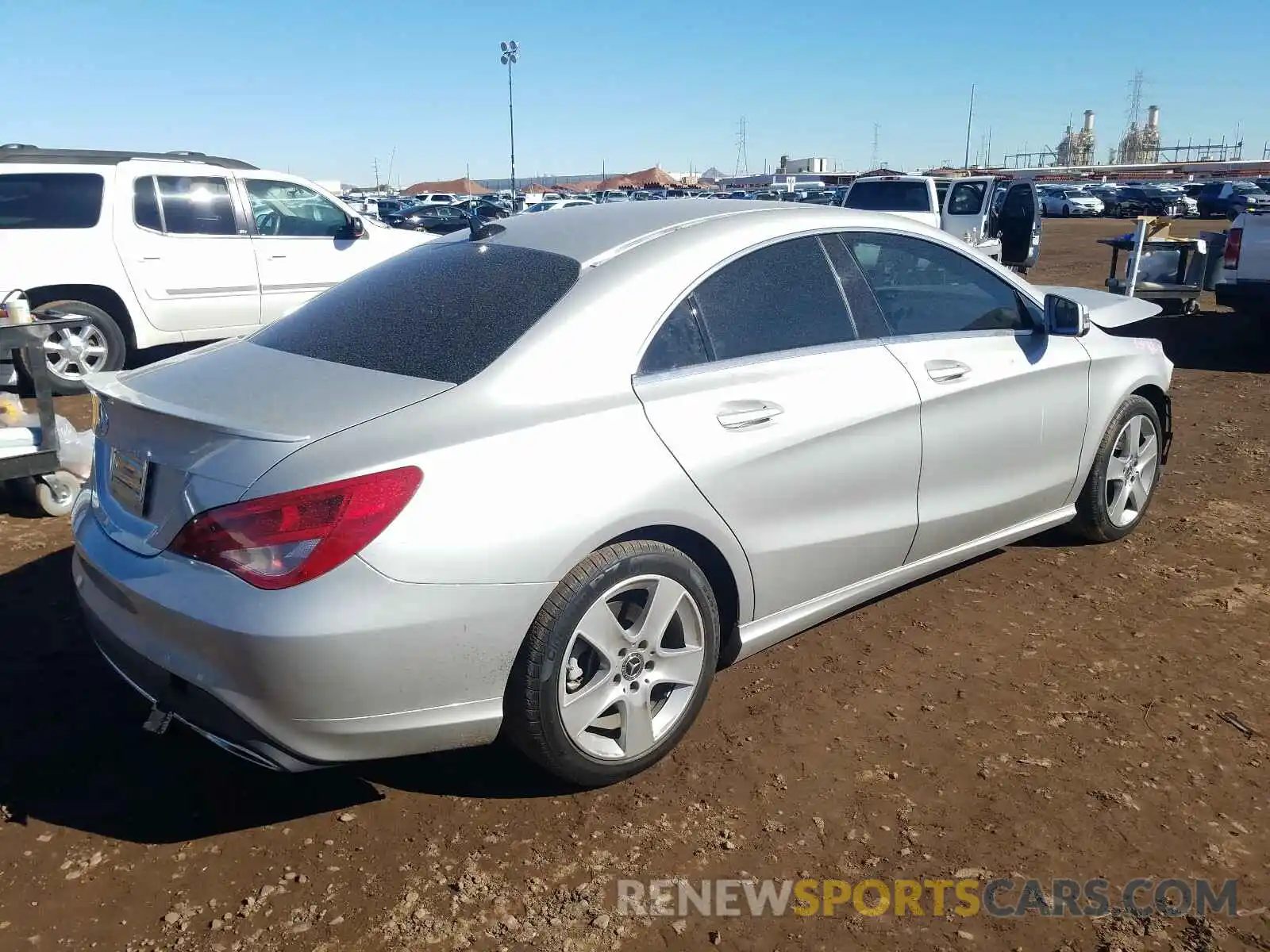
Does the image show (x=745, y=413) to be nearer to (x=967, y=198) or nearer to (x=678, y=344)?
(x=678, y=344)

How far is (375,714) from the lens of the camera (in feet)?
8.13

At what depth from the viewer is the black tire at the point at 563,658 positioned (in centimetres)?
264

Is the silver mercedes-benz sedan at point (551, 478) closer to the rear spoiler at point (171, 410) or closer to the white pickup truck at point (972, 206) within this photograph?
the rear spoiler at point (171, 410)

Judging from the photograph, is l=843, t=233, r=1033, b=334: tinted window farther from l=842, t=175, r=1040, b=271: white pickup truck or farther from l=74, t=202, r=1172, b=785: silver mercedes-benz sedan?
l=842, t=175, r=1040, b=271: white pickup truck

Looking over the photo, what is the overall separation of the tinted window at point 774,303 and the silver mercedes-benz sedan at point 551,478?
0.4 inches

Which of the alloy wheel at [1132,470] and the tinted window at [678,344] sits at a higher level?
the tinted window at [678,344]

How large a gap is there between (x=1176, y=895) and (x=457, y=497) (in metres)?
2.04

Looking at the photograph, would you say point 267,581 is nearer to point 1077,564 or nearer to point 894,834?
point 894,834

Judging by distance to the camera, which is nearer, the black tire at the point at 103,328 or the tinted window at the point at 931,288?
the tinted window at the point at 931,288

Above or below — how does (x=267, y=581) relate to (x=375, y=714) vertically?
above

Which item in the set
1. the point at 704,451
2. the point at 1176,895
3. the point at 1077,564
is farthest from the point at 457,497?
the point at 1077,564

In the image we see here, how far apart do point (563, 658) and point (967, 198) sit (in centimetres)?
1546

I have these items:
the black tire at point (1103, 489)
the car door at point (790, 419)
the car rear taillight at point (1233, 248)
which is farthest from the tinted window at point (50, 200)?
the car rear taillight at point (1233, 248)

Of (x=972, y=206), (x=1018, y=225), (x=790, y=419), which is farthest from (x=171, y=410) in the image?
(x=1018, y=225)
